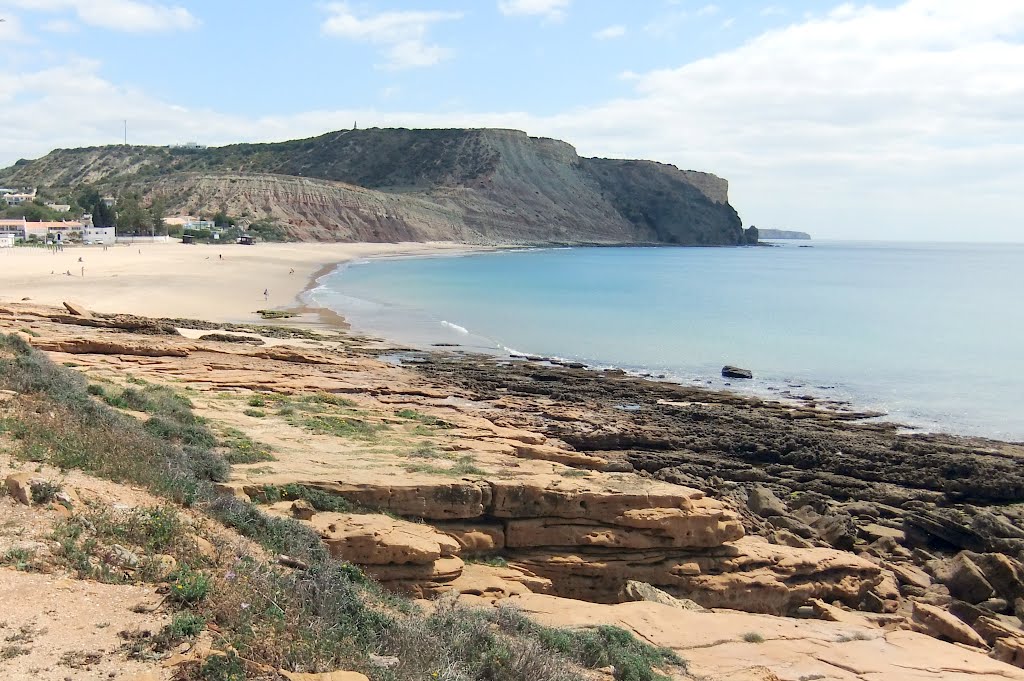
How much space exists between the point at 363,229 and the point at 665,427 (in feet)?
330

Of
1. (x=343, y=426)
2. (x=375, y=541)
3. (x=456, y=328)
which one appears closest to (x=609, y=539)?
(x=375, y=541)

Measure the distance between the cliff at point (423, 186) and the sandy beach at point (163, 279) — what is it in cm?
3836

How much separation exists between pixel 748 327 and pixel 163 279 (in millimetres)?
36034

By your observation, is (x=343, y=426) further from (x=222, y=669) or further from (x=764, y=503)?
(x=222, y=669)

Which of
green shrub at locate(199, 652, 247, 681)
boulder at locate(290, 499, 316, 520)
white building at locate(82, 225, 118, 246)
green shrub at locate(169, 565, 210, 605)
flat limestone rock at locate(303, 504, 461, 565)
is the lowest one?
flat limestone rock at locate(303, 504, 461, 565)

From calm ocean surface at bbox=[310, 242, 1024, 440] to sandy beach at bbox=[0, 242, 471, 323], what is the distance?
4.26m

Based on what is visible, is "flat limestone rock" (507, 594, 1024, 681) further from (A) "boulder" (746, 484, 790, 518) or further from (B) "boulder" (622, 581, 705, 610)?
(A) "boulder" (746, 484, 790, 518)

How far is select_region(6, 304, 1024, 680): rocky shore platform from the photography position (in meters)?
9.30

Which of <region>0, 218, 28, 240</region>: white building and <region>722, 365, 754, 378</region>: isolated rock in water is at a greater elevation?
<region>0, 218, 28, 240</region>: white building

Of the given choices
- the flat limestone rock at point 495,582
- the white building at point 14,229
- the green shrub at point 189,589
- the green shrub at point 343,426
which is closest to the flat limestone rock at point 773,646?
the flat limestone rock at point 495,582

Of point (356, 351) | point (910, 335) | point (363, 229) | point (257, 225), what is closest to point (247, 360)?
point (356, 351)

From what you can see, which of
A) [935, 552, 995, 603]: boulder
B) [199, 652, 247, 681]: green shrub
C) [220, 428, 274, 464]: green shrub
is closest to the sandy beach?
[220, 428, 274, 464]: green shrub

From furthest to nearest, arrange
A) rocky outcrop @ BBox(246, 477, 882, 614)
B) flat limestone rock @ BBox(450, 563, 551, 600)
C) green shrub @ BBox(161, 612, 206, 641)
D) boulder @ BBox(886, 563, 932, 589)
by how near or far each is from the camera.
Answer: boulder @ BBox(886, 563, 932, 589), rocky outcrop @ BBox(246, 477, 882, 614), flat limestone rock @ BBox(450, 563, 551, 600), green shrub @ BBox(161, 612, 206, 641)

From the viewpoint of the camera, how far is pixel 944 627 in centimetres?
1114
